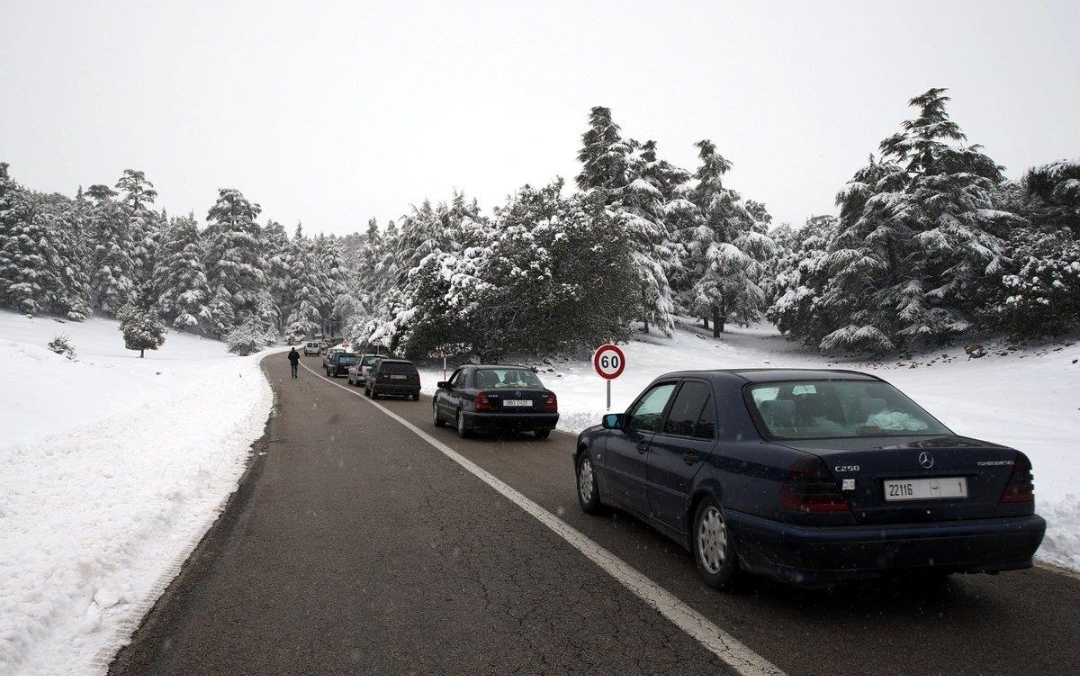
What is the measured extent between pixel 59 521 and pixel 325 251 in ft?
384

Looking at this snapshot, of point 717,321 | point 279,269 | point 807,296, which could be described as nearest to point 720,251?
point 717,321

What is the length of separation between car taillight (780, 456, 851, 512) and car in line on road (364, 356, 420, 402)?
65.8 ft

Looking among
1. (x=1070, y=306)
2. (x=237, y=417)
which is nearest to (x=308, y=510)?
(x=237, y=417)

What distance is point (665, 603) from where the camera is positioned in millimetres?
4215

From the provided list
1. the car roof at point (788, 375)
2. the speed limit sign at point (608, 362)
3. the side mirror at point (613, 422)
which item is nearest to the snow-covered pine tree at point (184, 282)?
the speed limit sign at point (608, 362)

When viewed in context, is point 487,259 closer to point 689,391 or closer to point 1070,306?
point 1070,306

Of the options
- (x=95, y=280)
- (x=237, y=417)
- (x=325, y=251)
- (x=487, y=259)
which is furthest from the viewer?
(x=325, y=251)

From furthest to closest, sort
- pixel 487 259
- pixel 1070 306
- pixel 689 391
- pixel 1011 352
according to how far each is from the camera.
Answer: pixel 487 259
pixel 1011 352
pixel 1070 306
pixel 689 391

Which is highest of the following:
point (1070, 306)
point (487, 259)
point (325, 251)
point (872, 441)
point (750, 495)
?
point (325, 251)

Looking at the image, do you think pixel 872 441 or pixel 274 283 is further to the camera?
pixel 274 283

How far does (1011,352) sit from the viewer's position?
2891 cm

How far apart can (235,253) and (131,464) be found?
279 ft

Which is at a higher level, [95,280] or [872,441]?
[95,280]

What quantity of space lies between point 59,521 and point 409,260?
4521 centimetres
